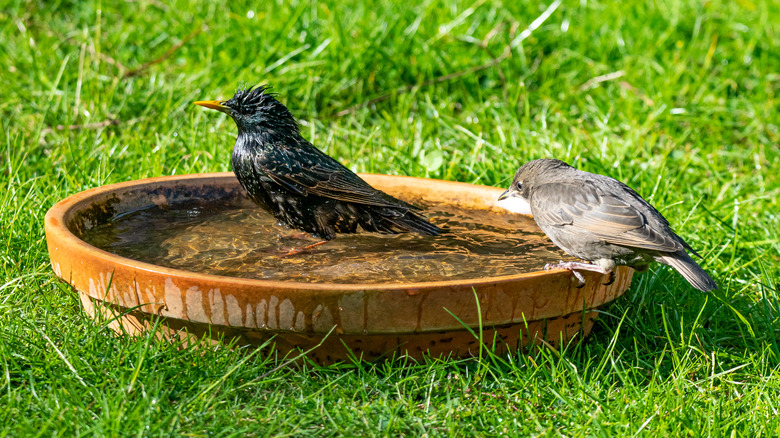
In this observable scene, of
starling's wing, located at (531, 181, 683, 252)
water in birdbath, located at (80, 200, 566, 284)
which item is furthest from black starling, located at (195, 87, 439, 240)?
starling's wing, located at (531, 181, 683, 252)

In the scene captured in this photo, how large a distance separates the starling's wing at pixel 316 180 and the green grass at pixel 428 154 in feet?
3.76

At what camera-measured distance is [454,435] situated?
2.73 metres

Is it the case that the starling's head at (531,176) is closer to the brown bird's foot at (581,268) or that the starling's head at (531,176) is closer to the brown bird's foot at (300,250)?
the brown bird's foot at (581,268)

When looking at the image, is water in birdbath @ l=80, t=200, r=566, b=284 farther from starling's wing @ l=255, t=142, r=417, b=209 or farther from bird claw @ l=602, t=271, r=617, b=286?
bird claw @ l=602, t=271, r=617, b=286

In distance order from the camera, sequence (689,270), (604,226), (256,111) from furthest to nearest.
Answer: (256,111)
(604,226)
(689,270)

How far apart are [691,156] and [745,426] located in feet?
10.7

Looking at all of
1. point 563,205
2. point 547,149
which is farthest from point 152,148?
point 563,205

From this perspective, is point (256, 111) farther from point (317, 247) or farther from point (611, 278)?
point (611, 278)

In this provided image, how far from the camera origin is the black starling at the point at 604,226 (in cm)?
330

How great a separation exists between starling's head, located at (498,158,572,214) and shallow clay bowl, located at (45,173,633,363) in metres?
0.73

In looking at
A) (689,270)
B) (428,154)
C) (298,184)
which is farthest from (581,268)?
(428,154)

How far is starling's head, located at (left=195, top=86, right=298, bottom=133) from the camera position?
4.15 m

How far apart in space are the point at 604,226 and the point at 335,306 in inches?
53.0

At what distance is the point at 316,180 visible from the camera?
4.04m
